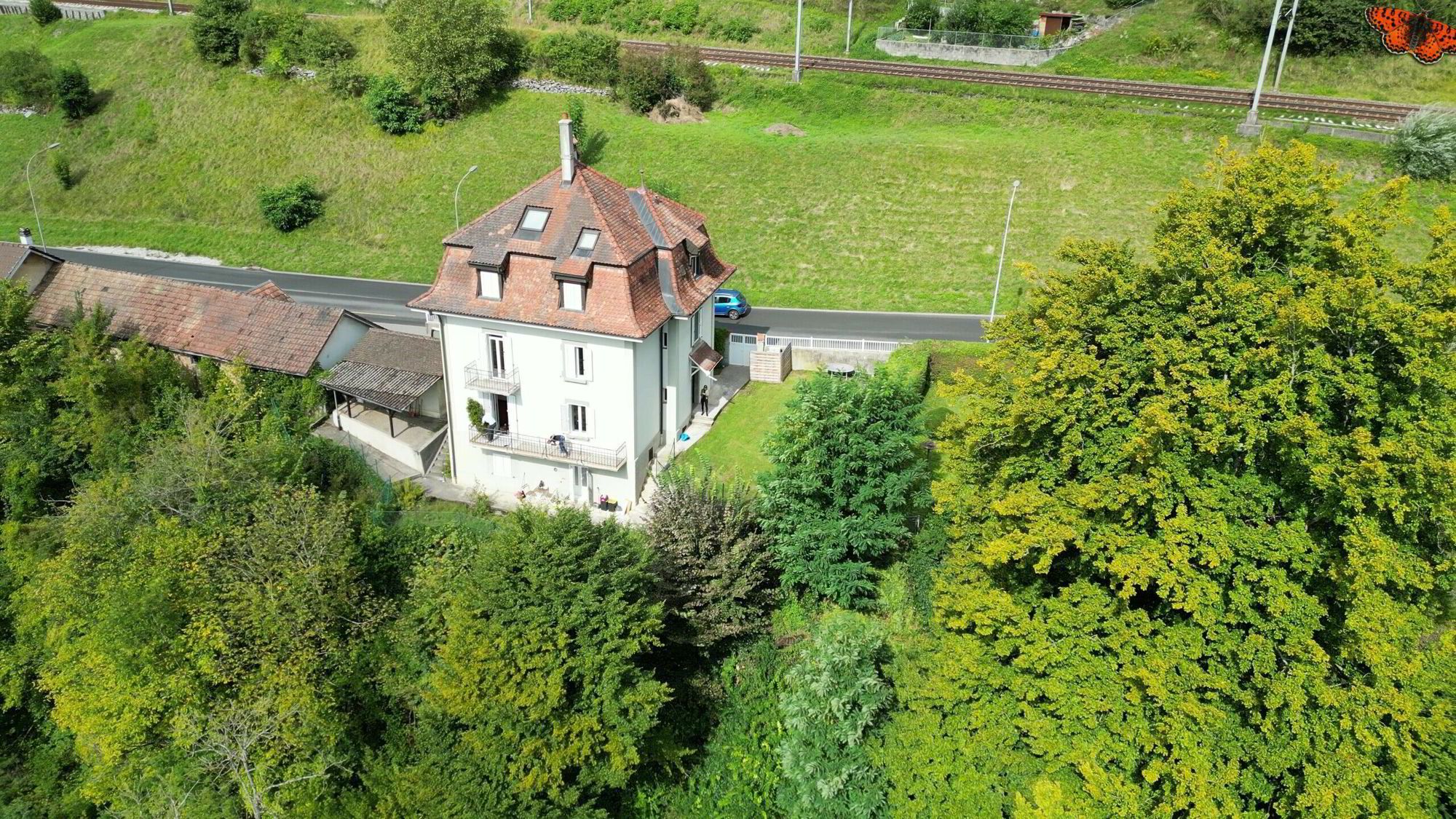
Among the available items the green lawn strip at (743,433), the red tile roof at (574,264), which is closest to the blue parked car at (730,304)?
the green lawn strip at (743,433)

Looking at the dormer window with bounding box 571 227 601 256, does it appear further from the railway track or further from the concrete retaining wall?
the concrete retaining wall

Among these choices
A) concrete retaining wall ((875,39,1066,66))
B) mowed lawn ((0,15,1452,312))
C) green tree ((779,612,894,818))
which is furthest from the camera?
concrete retaining wall ((875,39,1066,66))

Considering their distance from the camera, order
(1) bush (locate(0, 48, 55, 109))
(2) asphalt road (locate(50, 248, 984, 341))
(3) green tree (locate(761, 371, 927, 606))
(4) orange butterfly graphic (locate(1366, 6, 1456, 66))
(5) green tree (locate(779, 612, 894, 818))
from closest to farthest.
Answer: (5) green tree (locate(779, 612, 894, 818)), (3) green tree (locate(761, 371, 927, 606)), (2) asphalt road (locate(50, 248, 984, 341)), (4) orange butterfly graphic (locate(1366, 6, 1456, 66)), (1) bush (locate(0, 48, 55, 109))

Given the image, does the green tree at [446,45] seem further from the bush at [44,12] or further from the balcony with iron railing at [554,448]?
the bush at [44,12]

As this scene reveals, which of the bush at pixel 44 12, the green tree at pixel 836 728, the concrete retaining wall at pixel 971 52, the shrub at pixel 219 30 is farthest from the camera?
the bush at pixel 44 12

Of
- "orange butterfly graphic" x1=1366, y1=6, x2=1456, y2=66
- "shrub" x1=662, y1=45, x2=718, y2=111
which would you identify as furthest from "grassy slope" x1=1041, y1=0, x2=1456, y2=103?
"shrub" x1=662, y1=45, x2=718, y2=111

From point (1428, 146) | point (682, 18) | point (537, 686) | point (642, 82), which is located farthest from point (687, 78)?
point (537, 686)

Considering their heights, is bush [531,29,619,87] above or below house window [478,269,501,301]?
above
